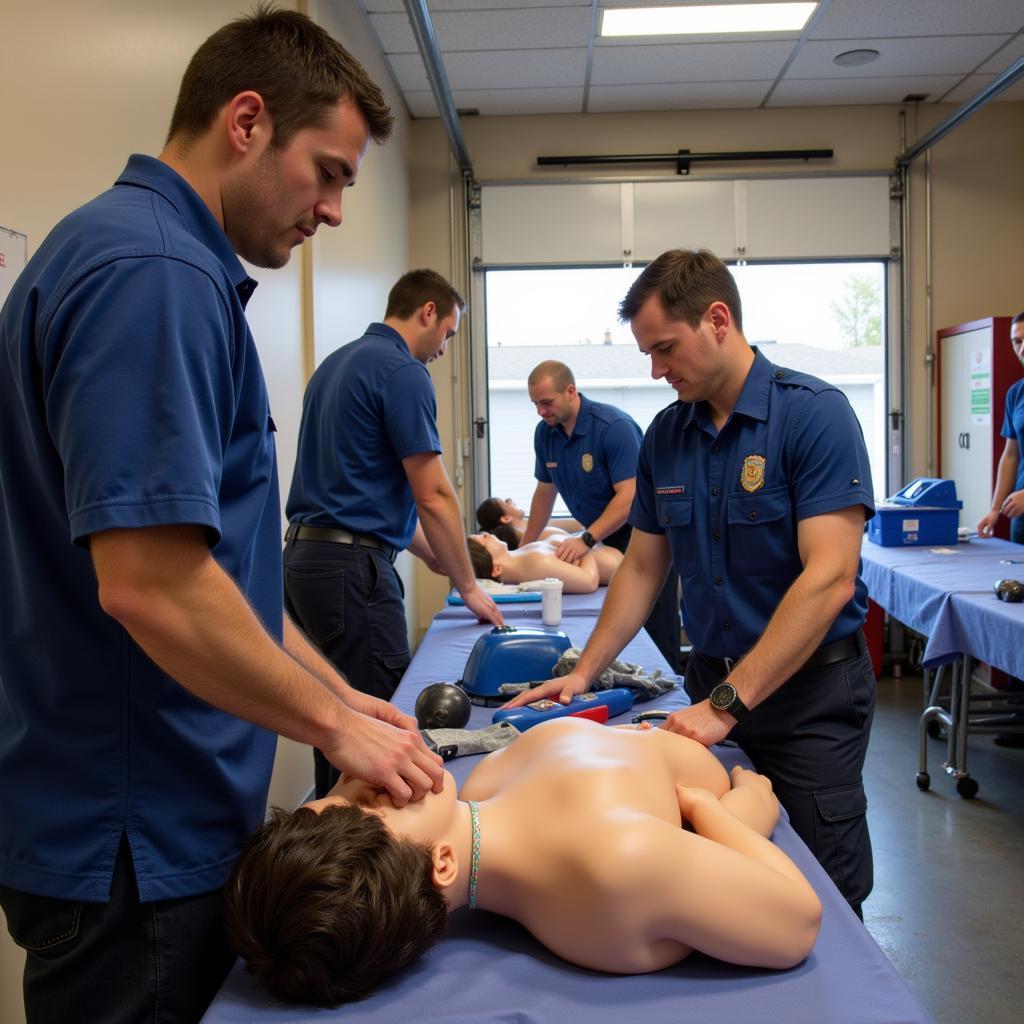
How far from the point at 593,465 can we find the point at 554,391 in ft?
1.19

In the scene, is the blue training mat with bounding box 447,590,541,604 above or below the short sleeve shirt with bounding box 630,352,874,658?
below

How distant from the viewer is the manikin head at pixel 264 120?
3.34 feet

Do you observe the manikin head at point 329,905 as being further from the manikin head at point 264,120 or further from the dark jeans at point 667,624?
the dark jeans at point 667,624

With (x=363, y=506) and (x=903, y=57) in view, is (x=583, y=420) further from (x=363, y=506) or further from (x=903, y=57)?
(x=903, y=57)

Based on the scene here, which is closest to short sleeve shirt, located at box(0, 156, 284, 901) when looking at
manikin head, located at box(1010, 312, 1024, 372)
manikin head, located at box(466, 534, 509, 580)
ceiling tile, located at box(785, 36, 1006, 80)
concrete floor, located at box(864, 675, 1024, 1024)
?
concrete floor, located at box(864, 675, 1024, 1024)

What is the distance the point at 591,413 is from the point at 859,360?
2956 millimetres

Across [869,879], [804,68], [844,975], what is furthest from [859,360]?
[844,975]

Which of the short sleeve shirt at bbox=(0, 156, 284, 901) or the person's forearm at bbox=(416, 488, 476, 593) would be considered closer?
Result: the short sleeve shirt at bbox=(0, 156, 284, 901)

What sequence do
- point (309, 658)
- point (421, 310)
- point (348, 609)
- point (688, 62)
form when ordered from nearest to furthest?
1. point (309, 658)
2. point (348, 609)
3. point (421, 310)
4. point (688, 62)

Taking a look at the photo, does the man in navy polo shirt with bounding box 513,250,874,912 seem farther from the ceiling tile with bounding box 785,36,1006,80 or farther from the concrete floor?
the ceiling tile with bounding box 785,36,1006,80

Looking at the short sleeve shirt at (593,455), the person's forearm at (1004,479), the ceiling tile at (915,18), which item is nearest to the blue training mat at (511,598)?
the short sleeve shirt at (593,455)

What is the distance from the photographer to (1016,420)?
4871mm

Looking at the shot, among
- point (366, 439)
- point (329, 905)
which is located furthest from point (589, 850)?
point (366, 439)

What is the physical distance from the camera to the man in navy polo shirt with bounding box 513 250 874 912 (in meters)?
1.65
